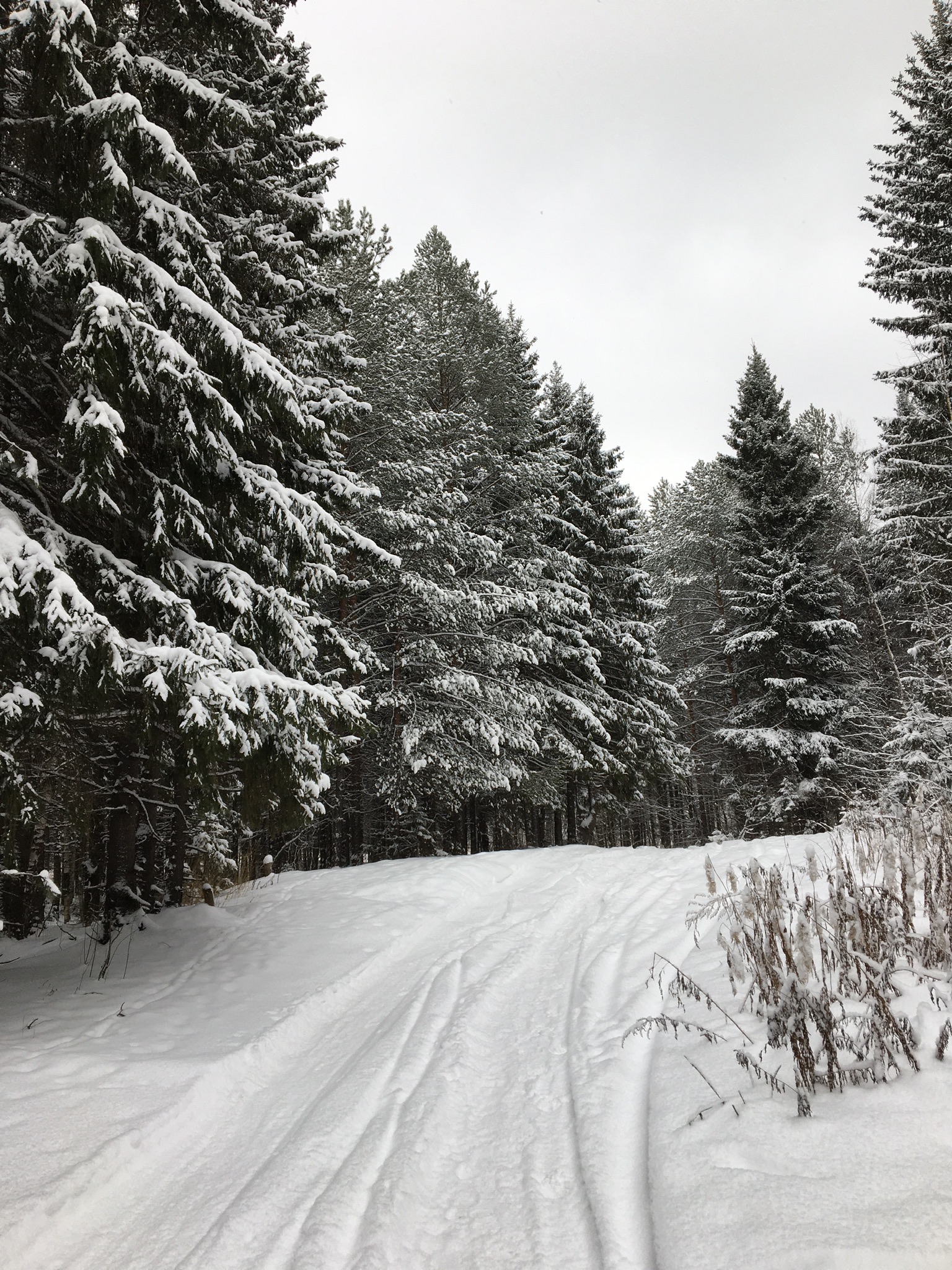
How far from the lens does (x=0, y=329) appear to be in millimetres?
→ 4645

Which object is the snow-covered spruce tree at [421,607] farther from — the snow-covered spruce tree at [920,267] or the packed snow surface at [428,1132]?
the snow-covered spruce tree at [920,267]

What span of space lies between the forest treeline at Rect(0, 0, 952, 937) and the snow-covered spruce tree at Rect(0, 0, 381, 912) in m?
Answer: 0.04

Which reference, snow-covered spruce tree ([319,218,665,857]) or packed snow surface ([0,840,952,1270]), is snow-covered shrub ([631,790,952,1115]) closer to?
packed snow surface ([0,840,952,1270])

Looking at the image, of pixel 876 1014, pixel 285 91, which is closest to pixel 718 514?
pixel 285 91

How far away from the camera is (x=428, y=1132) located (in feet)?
8.87

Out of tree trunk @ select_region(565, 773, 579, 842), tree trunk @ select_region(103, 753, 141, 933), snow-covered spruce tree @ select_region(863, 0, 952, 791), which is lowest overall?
tree trunk @ select_region(565, 773, 579, 842)

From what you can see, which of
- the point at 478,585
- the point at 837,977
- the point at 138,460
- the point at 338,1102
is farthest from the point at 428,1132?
the point at 478,585

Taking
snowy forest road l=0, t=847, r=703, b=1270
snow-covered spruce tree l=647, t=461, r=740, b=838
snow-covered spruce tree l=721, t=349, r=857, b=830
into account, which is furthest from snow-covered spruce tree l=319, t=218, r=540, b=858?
snow-covered spruce tree l=647, t=461, r=740, b=838

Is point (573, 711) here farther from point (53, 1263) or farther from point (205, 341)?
point (53, 1263)

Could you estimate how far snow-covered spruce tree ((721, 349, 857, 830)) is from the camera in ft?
52.5

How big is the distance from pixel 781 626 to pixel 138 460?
16.5 meters

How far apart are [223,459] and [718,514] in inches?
934

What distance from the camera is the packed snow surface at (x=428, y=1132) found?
1.85 metres

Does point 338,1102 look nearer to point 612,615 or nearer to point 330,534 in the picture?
point 330,534
